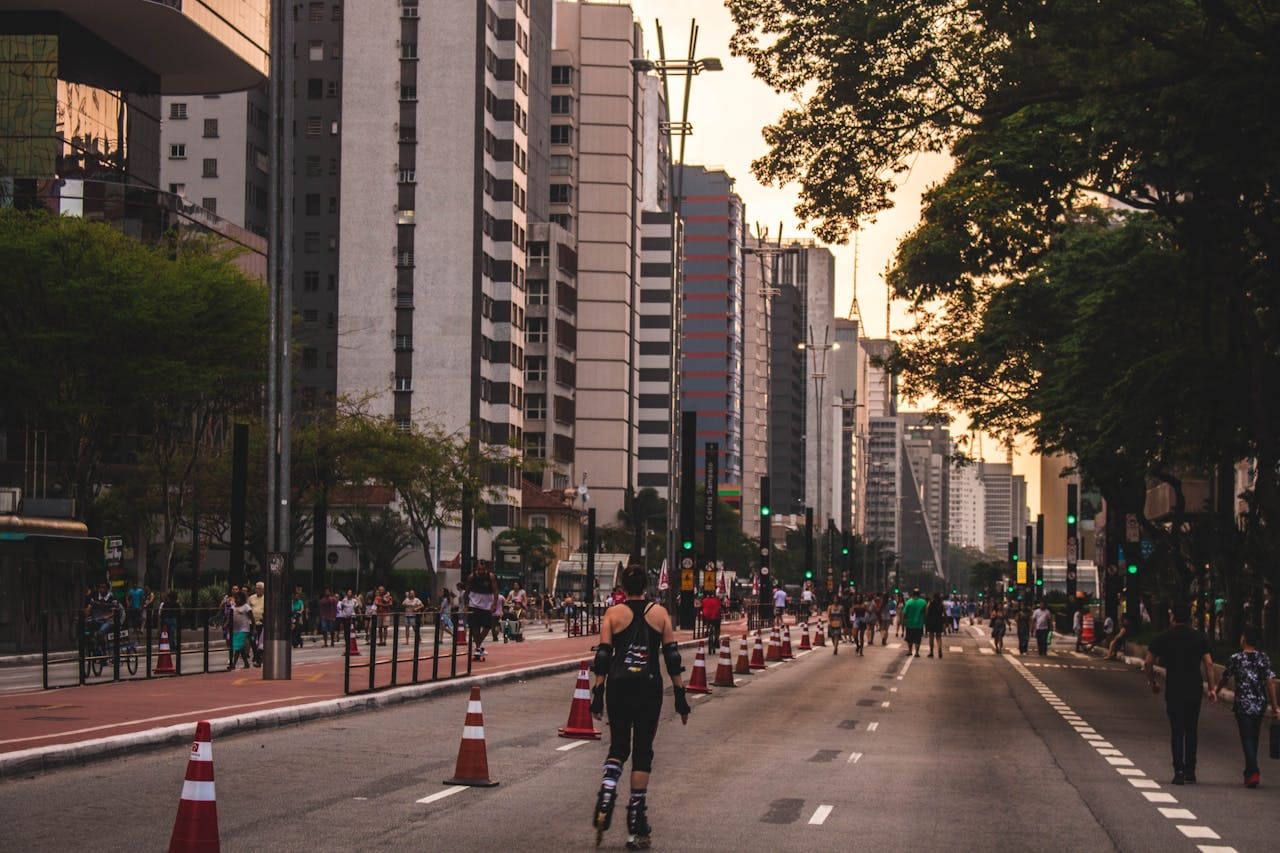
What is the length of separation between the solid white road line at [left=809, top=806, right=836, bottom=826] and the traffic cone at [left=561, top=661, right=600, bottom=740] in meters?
5.81

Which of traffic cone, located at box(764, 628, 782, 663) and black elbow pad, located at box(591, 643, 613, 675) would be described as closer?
black elbow pad, located at box(591, 643, 613, 675)

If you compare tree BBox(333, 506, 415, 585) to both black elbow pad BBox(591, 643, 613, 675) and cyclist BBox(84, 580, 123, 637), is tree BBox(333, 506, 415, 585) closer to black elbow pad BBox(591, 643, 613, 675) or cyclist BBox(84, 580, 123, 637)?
cyclist BBox(84, 580, 123, 637)

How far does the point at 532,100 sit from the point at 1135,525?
231 feet

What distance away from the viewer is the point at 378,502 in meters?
99.4

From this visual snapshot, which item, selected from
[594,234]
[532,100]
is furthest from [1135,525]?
[594,234]

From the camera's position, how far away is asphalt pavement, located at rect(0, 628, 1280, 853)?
40.4ft

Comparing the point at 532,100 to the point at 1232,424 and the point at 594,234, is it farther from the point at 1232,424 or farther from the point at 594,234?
the point at 1232,424

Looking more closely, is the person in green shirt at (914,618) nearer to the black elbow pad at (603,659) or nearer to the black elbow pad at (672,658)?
the black elbow pad at (672,658)

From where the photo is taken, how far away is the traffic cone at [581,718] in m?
Answer: 19.9

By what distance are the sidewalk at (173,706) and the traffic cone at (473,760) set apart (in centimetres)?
363

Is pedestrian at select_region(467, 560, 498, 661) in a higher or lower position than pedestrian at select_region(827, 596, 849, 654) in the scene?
higher

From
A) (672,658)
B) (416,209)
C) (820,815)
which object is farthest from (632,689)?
(416,209)

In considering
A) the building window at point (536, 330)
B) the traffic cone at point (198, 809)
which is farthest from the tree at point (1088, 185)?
the building window at point (536, 330)

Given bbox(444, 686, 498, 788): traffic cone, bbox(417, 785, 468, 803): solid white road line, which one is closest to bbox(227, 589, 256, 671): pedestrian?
bbox(444, 686, 498, 788): traffic cone
